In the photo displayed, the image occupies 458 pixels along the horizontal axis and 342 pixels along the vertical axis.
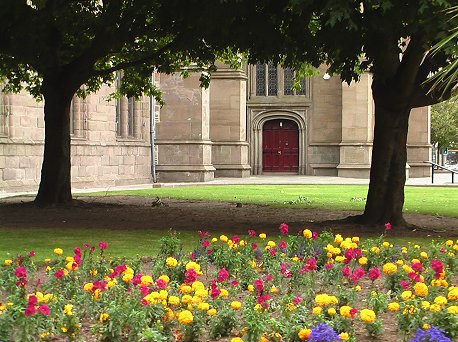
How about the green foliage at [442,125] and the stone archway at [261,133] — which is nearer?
the stone archway at [261,133]

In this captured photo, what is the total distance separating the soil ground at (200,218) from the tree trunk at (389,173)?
1.21ft

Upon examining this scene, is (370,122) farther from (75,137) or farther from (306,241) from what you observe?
(306,241)

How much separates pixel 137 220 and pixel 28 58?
3.80 meters

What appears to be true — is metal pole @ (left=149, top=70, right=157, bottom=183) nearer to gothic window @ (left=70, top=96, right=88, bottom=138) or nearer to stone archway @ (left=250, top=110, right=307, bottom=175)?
gothic window @ (left=70, top=96, right=88, bottom=138)

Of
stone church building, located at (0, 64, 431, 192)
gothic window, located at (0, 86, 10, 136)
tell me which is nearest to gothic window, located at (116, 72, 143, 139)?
stone church building, located at (0, 64, 431, 192)

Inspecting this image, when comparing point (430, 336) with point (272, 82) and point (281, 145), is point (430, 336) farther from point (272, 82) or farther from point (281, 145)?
point (281, 145)

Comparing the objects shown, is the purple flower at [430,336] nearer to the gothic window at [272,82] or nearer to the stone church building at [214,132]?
the stone church building at [214,132]

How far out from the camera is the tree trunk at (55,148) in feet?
61.5

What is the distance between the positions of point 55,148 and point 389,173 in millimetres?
7847

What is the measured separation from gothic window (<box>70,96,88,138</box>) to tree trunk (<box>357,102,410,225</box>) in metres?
17.9

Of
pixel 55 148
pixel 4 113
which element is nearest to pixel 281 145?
pixel 4 113

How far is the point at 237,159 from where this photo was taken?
4266 centimetres

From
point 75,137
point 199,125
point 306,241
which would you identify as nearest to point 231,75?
point 199,125

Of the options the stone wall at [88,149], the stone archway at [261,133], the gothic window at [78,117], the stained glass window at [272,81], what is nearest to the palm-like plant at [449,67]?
the stone wall at [88,149]
